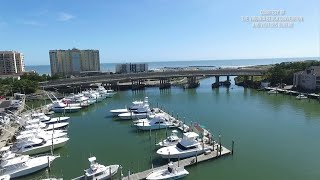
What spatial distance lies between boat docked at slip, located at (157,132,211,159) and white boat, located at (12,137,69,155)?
606 inches

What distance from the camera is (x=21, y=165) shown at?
103 ft

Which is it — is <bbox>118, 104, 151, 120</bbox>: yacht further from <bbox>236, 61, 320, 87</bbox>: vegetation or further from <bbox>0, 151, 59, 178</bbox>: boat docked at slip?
<bbox>236, 61, 320, 87</bbox>: vegetation

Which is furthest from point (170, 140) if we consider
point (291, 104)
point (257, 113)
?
point (291, 104)

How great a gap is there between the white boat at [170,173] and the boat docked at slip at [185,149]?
3.83 metres

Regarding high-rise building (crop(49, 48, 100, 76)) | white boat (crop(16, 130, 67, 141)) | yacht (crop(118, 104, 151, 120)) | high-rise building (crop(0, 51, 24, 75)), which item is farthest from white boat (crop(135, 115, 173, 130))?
high-rise building (crop(0, 51, 24, 75))

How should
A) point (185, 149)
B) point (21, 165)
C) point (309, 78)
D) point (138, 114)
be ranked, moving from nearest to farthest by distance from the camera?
point (21, 165) → point (185, 149) → point (138, 114) → point (309, 78)

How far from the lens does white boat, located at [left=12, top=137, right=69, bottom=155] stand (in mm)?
37556

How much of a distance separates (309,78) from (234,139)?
56.8 meters

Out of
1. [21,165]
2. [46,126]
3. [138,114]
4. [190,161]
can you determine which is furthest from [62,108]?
[190,161]

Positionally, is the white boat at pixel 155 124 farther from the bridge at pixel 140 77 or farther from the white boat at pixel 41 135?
the bridge at pixel 140 77

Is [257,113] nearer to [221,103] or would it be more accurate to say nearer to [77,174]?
[221,103]

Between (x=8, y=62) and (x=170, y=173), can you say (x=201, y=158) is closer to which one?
(x=170, y=173)

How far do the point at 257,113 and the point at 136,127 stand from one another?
2835 centimetres

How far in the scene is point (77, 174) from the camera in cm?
3183
